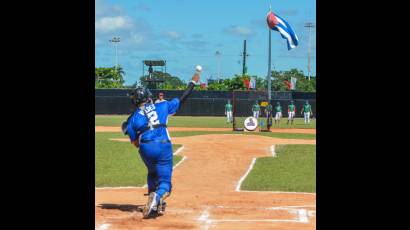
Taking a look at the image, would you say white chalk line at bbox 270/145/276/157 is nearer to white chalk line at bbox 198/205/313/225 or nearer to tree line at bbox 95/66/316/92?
white chalk line at bbox 198/205/313/225

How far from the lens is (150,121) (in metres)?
11.0

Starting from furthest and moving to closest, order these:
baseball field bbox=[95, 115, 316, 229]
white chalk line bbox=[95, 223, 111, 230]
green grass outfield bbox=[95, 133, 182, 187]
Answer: green grass outfield bbox=[95, 133, 182, 187]
baseball field bbox=[95, 115, 316, 229]
white chalk line bbox=[95, 223, 111, 230]

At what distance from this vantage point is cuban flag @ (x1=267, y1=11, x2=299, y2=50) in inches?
1242

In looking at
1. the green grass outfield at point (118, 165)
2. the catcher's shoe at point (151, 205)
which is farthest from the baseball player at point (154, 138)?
the green grass outfield at point (118, 165)

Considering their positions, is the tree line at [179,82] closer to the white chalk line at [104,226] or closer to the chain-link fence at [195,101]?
the chain-link fence at [195,101]

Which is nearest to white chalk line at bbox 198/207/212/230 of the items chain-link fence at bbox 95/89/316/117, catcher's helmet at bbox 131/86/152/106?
catcher's helmet at bbox 131/86/152/106

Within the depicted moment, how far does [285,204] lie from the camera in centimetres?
1267

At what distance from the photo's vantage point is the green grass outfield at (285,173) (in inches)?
609

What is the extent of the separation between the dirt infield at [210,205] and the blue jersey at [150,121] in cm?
132

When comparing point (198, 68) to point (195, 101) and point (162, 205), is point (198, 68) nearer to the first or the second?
point (162, 205)

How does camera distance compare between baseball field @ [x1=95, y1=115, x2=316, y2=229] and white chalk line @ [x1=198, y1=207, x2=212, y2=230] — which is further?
baseball field @ [x1=95, y1=115, x2=316, y2=229]
